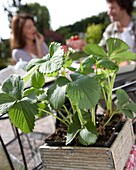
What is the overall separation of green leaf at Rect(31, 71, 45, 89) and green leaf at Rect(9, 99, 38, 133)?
12 centimetres

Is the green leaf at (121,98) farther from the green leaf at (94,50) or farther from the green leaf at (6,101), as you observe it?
the green leaf at (6,101)

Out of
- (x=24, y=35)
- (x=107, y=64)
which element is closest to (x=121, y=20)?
(x=24, y=35)

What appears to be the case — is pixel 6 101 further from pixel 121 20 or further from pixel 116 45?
pixel 121 20

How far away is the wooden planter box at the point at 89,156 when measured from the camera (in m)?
0.82

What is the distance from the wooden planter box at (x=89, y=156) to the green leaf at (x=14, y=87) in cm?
24

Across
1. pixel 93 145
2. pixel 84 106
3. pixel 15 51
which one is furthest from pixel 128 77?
pixel 15 51

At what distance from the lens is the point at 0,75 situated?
1.25 m

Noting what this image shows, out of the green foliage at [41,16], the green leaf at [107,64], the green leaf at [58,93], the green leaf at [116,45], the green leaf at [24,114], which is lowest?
the green foliage at [41,16]

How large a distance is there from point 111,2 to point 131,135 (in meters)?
2.00

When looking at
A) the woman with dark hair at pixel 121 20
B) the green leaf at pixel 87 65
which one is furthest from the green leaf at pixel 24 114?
the woman with dark hair at pixel 121 20

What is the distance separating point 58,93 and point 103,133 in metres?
0.26

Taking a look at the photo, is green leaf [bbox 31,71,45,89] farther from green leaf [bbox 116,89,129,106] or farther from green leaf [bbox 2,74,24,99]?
green leaf [bbox 116,89,129,106]

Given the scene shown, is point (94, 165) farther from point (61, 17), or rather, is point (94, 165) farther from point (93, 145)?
point (61, 17)

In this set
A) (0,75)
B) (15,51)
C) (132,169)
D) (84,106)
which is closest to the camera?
(84,106)
